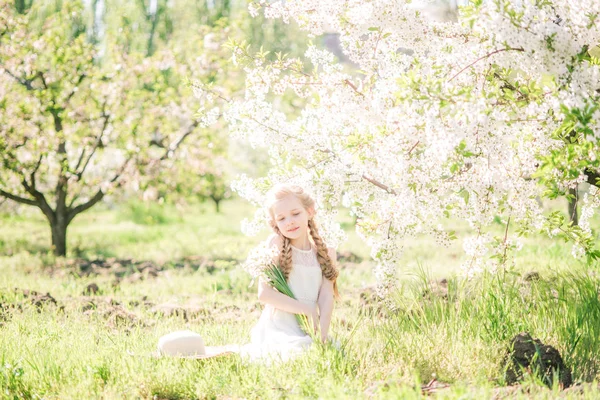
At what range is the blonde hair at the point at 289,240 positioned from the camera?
15.1ft

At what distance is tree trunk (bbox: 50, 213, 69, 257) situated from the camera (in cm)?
1155

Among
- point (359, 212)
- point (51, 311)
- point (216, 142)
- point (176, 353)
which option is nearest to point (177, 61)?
point (216, 142)

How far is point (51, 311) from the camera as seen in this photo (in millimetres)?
6332

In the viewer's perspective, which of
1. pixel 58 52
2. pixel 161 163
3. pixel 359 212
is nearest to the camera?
pixel 359 212

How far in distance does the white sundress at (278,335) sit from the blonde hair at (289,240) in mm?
55

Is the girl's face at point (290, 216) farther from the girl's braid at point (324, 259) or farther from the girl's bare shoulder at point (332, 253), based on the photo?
the girl's bare shoulder at point (332, 253)

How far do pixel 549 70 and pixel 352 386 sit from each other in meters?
2.13

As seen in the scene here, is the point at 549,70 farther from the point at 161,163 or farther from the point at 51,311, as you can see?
the point at 161,163

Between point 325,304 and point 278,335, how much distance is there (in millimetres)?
415

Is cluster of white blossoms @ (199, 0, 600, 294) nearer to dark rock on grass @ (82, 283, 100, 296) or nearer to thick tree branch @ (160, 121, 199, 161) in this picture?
dark rock on grass @ (82, 283, 100, 296)

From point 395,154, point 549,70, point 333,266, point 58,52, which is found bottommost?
point 333,266

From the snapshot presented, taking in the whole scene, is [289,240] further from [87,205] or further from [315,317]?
[87,205]

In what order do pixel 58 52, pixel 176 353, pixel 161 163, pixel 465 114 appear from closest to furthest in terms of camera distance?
pixel 465 114 → pixel 176 353 → pixel 58 52 → pixel 161 163

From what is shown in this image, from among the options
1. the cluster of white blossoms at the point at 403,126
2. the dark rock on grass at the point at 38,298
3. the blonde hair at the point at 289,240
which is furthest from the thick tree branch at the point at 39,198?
the blonde hair at the point at 289,240
